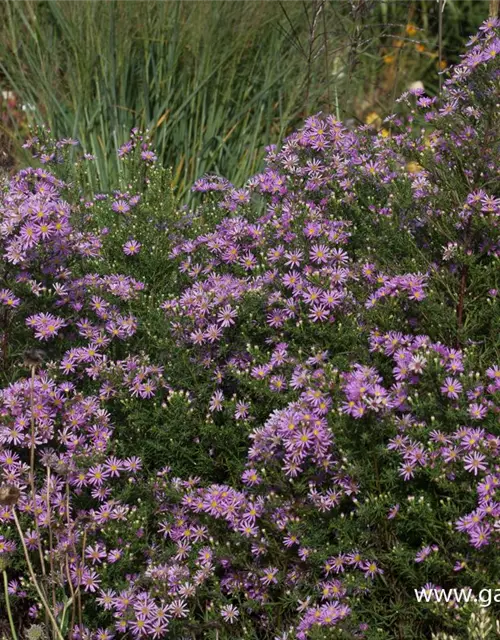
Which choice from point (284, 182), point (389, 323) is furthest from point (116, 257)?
point (389, 323)

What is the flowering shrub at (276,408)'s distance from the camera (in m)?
2.75

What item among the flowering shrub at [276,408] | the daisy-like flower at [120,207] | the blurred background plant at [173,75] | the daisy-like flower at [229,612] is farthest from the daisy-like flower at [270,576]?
the blurred background plant at [173,75]

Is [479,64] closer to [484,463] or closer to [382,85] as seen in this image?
[484,463]

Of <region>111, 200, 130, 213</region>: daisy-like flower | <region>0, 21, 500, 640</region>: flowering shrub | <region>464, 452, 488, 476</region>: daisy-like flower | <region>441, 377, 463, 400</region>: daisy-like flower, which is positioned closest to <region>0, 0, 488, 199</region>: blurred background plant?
<region>111, 200, 130, 213</region>: daisy-like flower

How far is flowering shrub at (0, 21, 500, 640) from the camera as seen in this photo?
9.02ft

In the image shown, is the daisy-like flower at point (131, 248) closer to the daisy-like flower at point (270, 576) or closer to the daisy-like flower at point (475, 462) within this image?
the daisy-like flower at point (270, 576)

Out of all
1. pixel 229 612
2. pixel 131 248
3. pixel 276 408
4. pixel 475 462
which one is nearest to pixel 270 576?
pixel 229 612

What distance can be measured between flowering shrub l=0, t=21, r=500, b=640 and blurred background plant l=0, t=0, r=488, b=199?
67.7 inches

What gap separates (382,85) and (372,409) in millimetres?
5941

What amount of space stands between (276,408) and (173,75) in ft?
9.28

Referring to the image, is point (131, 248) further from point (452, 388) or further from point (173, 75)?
point (173, 75)

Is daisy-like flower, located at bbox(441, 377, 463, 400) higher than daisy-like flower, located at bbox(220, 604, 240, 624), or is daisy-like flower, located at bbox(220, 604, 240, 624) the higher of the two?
daisy-like flower, located at bbox(441, 377, 463, 400)

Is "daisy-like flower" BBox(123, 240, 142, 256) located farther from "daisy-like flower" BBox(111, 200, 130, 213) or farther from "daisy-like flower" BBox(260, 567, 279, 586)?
"daisy-like flower" BBox(260, 567, 279, 586)

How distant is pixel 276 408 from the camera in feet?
10.3
